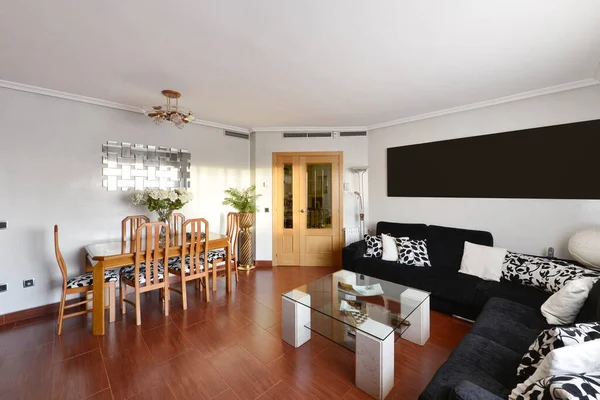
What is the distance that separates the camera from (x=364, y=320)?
2.00 m

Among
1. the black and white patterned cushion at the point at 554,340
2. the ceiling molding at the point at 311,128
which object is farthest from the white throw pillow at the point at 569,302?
the ceiling molding at the point at 311,128

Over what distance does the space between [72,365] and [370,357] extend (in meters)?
2.37

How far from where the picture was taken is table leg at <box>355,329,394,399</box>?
170 centimetres

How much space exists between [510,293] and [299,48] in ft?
9.83

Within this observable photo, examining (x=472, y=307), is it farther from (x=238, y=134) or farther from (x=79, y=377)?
(x=238, y=134)

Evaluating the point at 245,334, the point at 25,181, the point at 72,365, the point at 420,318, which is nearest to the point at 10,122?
the point at 25,181

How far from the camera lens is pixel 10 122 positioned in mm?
2744

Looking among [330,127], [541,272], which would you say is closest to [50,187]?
[330,127]

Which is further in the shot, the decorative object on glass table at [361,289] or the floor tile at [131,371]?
the decorative object on glass table at [361,289]

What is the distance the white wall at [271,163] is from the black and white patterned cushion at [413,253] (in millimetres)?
1168

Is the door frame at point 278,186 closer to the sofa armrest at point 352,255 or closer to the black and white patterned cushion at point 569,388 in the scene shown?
the sofa armrest at point 352,255

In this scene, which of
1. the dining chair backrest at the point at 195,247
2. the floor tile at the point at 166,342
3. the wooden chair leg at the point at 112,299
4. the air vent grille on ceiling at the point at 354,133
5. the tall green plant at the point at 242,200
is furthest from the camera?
the air vent grille on ceiling at the point at 354,133

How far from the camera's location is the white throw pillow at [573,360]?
3.28 feet

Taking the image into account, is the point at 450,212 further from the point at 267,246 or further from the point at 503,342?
the point at 267,246
